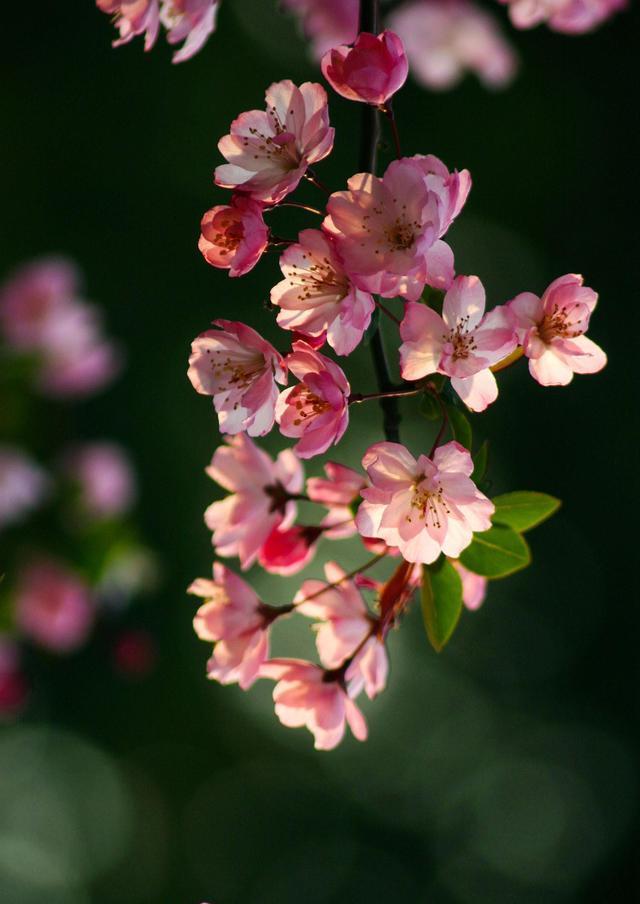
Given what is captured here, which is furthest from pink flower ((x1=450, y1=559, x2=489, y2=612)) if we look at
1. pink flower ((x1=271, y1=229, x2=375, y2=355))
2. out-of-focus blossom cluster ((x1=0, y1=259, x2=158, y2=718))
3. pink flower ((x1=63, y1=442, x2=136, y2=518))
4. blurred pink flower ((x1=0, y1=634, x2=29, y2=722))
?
blurred pink flower ((x1=0, y1=634, x2=29, y2=722))

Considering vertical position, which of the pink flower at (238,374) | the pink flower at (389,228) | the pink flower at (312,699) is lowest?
the pink flower at (312,699)

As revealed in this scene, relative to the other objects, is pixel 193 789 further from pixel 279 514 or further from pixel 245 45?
pixel 279 514

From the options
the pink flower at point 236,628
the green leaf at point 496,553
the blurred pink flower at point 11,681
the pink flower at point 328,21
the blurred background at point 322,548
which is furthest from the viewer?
the blurred background at point 322,548

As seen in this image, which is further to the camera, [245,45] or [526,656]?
[526,656]

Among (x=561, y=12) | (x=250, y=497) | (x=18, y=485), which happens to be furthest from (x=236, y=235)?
(x=18, y=485)

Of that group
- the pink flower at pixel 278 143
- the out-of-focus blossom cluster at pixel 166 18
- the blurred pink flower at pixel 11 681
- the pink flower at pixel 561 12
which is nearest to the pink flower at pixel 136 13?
the out-of-focus blossom cluster at pixel 166 18

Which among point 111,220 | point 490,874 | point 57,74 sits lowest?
point 490,874

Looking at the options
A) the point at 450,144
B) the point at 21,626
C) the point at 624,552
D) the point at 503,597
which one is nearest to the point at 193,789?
the point at 503,597

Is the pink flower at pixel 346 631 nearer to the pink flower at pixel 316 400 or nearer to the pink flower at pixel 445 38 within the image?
the pink flower at pixel 316 400

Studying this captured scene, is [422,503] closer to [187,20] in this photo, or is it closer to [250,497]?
[250,497]
